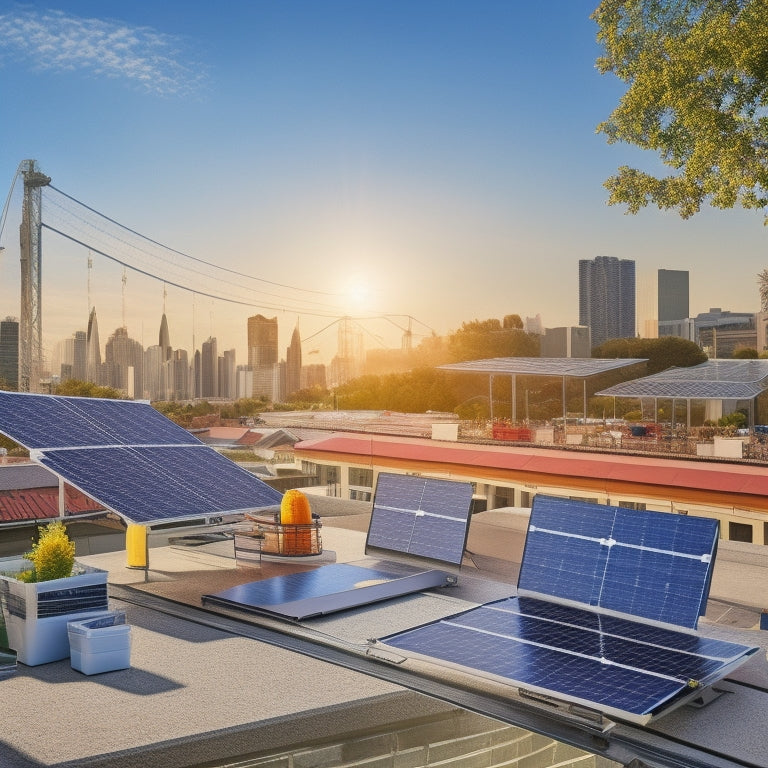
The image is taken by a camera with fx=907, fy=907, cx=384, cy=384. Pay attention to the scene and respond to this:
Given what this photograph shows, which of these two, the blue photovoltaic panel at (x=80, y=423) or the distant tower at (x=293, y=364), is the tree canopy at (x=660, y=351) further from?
the blue photovoltaic panel at (x=80, y=423)

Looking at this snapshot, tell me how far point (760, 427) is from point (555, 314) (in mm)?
3434

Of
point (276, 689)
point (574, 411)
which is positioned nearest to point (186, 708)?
point (276, 689)

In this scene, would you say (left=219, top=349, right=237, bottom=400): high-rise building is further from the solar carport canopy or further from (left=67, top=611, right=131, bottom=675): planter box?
(left=67, top=611, right=131, bottom=675): planter box

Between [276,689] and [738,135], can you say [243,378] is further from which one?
[276,689]

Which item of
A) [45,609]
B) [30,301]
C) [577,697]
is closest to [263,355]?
[30,301]

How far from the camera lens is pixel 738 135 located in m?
10.6

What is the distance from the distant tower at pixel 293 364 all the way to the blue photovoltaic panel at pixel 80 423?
4.11m

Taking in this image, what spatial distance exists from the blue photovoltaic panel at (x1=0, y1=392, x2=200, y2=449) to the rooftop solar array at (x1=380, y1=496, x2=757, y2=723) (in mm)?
4407

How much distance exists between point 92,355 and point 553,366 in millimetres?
8251

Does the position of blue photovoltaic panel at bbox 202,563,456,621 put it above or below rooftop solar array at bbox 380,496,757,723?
below

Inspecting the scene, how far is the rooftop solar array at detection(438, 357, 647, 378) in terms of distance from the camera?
1226 centimetres

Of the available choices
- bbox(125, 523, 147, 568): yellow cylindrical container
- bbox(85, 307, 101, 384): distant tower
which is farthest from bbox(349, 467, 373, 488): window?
bbox(125, 523, 147, 568): yellow cylindrical container

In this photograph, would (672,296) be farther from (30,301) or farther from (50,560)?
(30,301)

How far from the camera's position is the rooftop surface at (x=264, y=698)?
4.20 m
